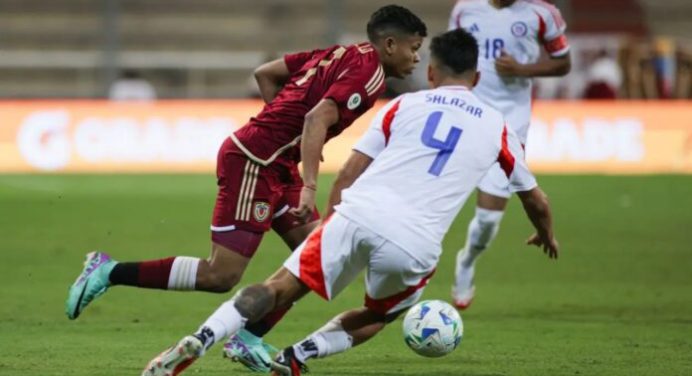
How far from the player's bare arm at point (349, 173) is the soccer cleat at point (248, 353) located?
1.06 m

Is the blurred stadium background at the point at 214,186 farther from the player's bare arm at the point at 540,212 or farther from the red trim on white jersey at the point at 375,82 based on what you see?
the red trim on white jersey at the point at 375,82

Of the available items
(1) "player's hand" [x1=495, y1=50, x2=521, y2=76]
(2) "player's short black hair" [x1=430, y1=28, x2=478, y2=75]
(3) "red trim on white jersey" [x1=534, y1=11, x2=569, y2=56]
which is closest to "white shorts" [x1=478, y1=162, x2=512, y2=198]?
(1) "player's hand" [x1=495, y1=50, x2=521, y2=76]

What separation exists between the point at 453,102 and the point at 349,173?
24.3 inches

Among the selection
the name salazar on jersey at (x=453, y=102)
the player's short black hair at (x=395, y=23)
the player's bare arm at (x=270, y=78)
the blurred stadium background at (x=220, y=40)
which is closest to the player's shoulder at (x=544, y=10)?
the player's bare arm at (x=270, y=78)

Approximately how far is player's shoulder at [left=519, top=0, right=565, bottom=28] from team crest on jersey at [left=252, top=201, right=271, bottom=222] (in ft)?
12.0

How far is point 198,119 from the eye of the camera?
22.0m

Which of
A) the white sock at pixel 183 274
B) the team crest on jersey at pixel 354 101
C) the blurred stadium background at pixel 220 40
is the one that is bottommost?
the blurred stadium background at pixel 220 40

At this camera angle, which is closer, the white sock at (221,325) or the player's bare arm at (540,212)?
the white sock at (221,325)

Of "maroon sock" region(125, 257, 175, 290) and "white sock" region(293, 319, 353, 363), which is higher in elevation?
"maroon sock" region(125, 257, 175, 290)

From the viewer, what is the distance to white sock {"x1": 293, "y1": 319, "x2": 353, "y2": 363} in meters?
6.86

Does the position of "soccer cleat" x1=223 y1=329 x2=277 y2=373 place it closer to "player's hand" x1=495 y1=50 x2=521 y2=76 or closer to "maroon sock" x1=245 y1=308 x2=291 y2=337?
"maroon sock" x1=245 y1=308 x2=291 y2=337

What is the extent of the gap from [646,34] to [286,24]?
775 centimetres

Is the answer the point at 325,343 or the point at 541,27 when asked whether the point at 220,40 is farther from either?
the point at 325,343

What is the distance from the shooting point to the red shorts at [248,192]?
7.62 metres
